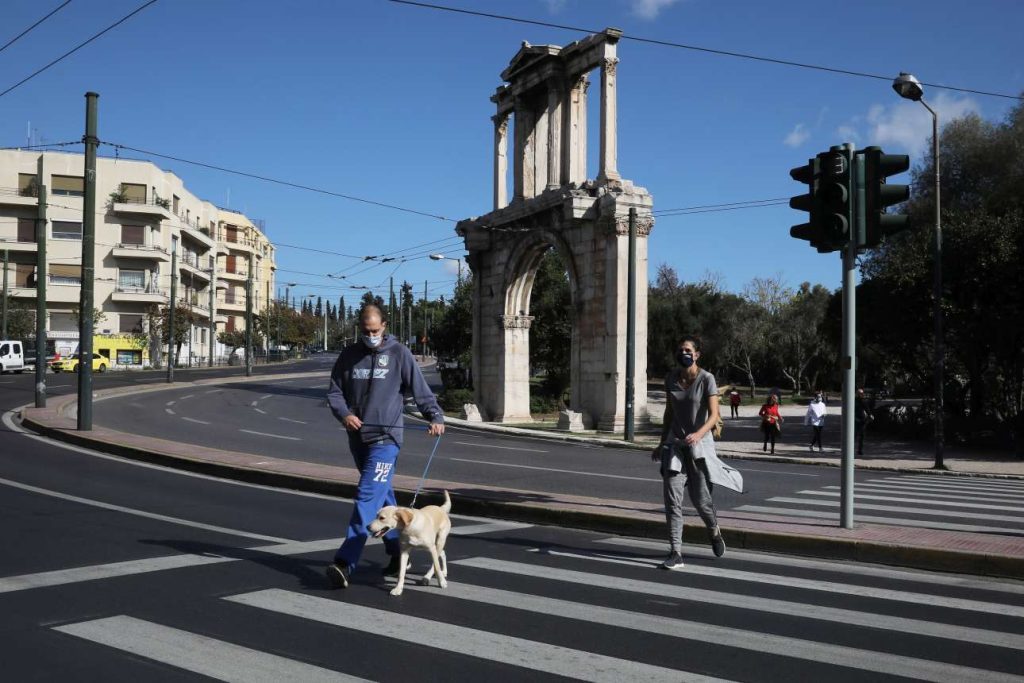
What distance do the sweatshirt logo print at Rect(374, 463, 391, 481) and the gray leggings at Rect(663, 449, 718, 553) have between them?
2.23m

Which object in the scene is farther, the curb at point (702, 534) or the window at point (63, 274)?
the window at point (63, 274)

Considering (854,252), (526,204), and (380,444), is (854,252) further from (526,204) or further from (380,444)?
(526,204)

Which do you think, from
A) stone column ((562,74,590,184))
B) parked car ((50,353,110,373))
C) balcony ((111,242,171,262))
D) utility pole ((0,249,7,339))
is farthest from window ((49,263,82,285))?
stone column ((562,74,590,184))

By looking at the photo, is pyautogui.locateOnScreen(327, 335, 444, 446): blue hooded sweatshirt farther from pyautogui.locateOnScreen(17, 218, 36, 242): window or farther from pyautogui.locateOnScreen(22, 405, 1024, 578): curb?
pyautogui.locateOnScreen(17, 218, 36, 242): window

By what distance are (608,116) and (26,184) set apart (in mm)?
57791

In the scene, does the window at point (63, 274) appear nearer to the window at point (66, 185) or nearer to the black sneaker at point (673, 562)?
the window at point (66, 185)

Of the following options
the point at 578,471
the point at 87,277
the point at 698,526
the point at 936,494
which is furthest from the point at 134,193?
the point at 698,526

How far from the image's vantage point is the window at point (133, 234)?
69.4 m

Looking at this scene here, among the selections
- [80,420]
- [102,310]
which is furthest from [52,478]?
[102,310]

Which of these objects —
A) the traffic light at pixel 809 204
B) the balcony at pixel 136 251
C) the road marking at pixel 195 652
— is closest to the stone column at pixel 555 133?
the traffic light at pixel 809 204

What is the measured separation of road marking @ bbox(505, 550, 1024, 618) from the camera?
5.91 metres

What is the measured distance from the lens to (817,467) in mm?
18875

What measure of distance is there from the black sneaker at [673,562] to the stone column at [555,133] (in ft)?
78.8

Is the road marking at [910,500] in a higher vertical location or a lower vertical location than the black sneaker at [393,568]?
lower
